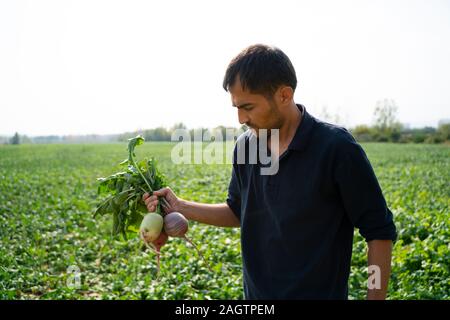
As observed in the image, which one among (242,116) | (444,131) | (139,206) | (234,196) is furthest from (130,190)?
(444,131)

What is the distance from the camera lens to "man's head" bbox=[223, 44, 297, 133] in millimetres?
1834

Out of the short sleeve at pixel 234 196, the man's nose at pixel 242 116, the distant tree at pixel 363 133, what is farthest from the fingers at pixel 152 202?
the distant tree at pixel 363 133

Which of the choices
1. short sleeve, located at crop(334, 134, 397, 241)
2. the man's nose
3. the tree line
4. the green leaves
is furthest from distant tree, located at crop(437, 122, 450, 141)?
the man's nose

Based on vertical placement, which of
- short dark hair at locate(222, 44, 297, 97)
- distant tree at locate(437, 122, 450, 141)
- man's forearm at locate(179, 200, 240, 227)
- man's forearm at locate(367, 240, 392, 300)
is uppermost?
distant tree at locate(437, 122, 450, 141)

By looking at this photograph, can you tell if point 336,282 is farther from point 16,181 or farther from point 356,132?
point 356,132

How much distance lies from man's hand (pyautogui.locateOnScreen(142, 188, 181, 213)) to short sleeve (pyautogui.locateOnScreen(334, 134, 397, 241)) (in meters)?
0.99

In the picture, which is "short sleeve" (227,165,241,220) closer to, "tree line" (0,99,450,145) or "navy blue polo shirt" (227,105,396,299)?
"navy blue polo shirt" (227,105,396,299)

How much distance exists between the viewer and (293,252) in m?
1.84

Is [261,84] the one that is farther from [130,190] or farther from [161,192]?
[130,190]

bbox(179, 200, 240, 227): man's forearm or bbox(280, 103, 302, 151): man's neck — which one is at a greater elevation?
bbox(280, 103, 302, 151): man's neck

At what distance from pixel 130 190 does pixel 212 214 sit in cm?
54

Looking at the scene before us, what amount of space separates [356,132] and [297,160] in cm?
7229

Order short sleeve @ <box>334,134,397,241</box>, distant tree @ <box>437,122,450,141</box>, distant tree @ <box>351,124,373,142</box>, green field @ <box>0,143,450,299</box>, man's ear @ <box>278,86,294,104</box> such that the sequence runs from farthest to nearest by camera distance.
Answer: distant tree @ <box>351,124,373,142</box> → distant tree @ <box>437,122,450,141</box> → green field @ <box>0,143,450,299</box> → man's ear @ <box>278,86,294,104</box> → short sleeve @ <box>334,134,397,241</box>
